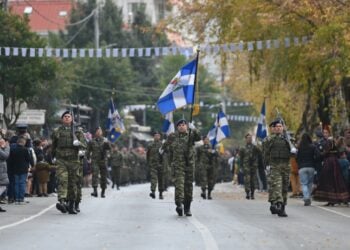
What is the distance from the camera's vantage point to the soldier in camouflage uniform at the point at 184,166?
1938 cm

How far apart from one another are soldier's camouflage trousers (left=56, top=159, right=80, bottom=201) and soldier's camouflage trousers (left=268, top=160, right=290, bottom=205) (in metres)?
3.98

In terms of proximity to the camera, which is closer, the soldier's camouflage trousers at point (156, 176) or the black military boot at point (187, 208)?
the black military boot at point (187, 208)

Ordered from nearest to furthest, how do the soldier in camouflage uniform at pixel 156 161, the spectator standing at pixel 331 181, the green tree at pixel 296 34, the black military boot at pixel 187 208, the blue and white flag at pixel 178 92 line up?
the black military boot at pixel 187 208, the blue and white flag at pixel 178 92, the spectator standing at pixel 331 181, the green tree at pixel 296 34, the soldier in camouflage uniform at pixel 156 161

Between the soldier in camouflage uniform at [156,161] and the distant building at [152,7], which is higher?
the distant building at [152,7]

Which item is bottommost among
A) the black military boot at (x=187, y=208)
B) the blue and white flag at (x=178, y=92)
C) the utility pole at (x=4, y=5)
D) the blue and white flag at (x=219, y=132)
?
the black military boot at (x=187, y=208)

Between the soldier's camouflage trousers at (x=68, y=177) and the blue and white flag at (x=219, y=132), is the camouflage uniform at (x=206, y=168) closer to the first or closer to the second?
A: the blue and white flag at (x=219, y=132)

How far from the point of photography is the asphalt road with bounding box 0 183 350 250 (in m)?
14.1

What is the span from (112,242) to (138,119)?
231 ft

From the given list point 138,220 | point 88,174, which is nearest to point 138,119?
point 88,174

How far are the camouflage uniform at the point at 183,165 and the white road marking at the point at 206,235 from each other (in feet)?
2.20

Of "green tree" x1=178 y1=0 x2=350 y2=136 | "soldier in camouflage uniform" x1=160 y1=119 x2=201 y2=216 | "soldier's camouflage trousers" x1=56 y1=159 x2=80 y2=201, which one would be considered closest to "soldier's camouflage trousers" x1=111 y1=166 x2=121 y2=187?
"green tree" x1=178 y1=0 x2=350 y2=136

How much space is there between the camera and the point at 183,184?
19.4 m

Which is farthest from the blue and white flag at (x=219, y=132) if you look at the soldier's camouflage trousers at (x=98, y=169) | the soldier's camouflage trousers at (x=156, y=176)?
the soldier's camouflage trousers at (x=98, y=169)

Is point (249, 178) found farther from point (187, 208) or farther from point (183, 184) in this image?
point (183, 184)
